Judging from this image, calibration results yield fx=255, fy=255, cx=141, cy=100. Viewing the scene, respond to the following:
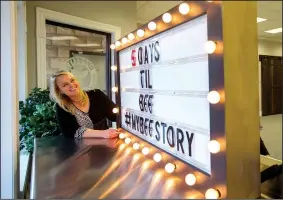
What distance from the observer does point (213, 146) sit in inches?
19.6

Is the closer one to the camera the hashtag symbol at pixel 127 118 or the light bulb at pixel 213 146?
the light bulb at pixel 213 146

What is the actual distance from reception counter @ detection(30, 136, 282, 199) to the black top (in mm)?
281

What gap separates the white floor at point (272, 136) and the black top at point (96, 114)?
819 mm

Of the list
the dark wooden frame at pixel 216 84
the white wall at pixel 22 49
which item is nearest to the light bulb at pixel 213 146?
the dark wooden frame at pixel 216 84

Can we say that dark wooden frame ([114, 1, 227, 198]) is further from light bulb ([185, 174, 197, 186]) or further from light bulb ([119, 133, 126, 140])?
light bulb ([119, 133, 126, 140])

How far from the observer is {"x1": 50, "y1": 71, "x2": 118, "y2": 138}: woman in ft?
4.46

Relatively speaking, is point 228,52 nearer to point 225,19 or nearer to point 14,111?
point 225,19

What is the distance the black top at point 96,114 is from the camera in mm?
1371

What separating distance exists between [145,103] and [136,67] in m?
0.16

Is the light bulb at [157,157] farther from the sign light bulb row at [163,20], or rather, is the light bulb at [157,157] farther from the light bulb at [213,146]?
the sign light bulb row at [163,20]

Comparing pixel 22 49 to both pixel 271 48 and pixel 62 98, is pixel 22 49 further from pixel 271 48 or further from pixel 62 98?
pixel 271 48

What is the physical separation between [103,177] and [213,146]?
0.36 meters

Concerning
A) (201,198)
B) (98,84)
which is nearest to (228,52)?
(201,198)

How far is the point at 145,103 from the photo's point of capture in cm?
92
